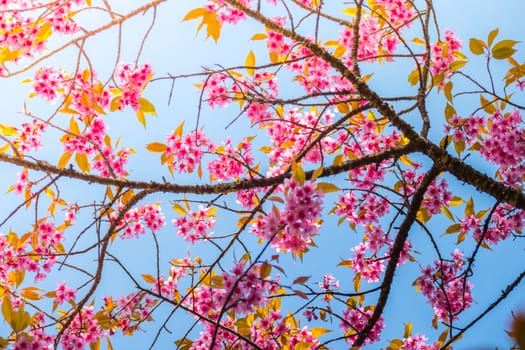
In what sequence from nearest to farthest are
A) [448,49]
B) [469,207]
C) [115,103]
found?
[115,103]
[469,207]
[448,49]

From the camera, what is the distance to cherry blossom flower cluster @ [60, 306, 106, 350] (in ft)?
11.7

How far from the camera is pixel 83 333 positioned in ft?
12.3

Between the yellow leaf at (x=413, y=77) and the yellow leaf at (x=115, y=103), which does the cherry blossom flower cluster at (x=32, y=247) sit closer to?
the yellow leaf at (x=115, y=103)

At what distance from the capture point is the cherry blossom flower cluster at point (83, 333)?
356 centimetres

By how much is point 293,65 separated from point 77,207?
2.38 meters

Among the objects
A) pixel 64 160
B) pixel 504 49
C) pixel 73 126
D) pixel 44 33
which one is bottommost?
pixel 64 160

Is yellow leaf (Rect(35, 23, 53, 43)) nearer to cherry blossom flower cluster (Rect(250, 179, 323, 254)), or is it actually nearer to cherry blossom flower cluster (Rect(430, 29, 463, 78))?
cherry blossom flower cluster (Rect(250, 179, 323, 254))

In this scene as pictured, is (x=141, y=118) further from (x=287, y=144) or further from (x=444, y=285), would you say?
(x=444, y=285)

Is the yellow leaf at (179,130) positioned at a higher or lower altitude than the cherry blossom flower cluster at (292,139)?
lower

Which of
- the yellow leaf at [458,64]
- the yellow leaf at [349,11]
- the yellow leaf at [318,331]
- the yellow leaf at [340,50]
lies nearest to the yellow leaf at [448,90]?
the yellow leaf at [458,64]

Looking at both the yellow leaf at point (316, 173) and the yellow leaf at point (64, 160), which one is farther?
the yellow leaf at point (64, 160)

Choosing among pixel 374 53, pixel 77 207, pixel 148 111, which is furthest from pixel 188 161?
pixel 374 53

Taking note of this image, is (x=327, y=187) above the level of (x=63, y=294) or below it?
below

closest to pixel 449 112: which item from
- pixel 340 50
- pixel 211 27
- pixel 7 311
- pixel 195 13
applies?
pixel 340 50
